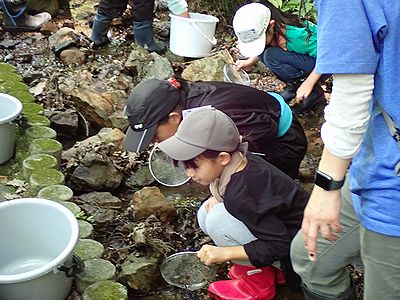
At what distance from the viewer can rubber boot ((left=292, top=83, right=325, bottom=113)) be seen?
443cm

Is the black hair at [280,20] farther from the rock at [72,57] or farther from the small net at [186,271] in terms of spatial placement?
the small net at [186,271]

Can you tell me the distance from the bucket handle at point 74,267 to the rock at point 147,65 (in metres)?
2.60

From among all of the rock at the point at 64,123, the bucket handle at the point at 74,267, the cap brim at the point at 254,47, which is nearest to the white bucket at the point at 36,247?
the bucket handle at the point at 74,267

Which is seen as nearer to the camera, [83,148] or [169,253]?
[169,253]

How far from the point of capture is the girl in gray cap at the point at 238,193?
2359 mm

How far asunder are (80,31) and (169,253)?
3.85m

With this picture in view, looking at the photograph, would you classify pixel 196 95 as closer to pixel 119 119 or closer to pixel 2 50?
pixel 119 119

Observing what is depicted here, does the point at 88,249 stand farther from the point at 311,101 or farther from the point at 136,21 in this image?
the point at 136,21

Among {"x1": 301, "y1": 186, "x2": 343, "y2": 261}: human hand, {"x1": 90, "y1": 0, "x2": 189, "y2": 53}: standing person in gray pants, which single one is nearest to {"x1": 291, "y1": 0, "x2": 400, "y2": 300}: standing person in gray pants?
{"x1": 301, "y1": 186, "x2": 343, "y2": 261}: human hand

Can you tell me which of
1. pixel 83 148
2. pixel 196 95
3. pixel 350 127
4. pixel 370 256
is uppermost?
pixel 350 127

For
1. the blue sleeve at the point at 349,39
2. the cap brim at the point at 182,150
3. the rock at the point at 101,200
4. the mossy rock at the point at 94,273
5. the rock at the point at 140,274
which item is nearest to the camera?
the blue sleeve at the point at 349,39

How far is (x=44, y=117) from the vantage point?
12.5ft

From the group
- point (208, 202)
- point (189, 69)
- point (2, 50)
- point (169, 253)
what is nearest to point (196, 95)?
point (208, 202)

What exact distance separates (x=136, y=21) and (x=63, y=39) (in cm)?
73
